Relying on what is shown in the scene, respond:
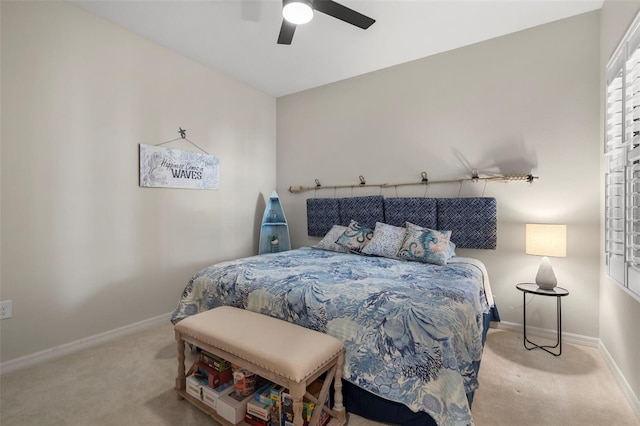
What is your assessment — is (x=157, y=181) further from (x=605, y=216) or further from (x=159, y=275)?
(x=605, y=216)

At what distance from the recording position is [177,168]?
3.17 m

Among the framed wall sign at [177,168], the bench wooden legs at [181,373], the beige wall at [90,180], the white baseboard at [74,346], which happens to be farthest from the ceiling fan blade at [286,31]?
the white baseboard at [74,346]

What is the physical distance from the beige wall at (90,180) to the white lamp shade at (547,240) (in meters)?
3.20

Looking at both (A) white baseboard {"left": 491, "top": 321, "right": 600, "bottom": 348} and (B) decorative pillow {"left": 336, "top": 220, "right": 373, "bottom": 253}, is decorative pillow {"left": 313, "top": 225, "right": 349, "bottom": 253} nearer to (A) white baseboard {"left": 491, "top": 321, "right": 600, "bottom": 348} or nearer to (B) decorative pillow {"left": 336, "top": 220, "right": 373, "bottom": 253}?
(B) decorative pillow {"left": 336, "top": 220, "right": 373, "bottom": 253}

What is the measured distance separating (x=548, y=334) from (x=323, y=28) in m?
3.42

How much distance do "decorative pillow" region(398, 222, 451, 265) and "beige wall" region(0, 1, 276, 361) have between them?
87.6 inches

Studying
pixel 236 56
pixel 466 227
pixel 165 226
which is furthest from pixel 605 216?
pixel 165 226

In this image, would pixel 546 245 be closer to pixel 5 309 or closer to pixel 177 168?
pixel 177 168

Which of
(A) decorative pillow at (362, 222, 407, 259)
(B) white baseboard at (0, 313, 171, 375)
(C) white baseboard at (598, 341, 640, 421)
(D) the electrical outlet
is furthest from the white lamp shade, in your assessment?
(D) the electrical outlet

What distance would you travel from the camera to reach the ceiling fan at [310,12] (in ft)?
6.42

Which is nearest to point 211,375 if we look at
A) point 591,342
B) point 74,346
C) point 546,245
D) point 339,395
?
point 339,395

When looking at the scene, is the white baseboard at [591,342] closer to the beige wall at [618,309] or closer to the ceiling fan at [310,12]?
the beige wall at [618,309]

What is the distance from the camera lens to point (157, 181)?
9.86 feet

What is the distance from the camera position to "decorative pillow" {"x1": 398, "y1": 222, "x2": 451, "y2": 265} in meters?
2.59
